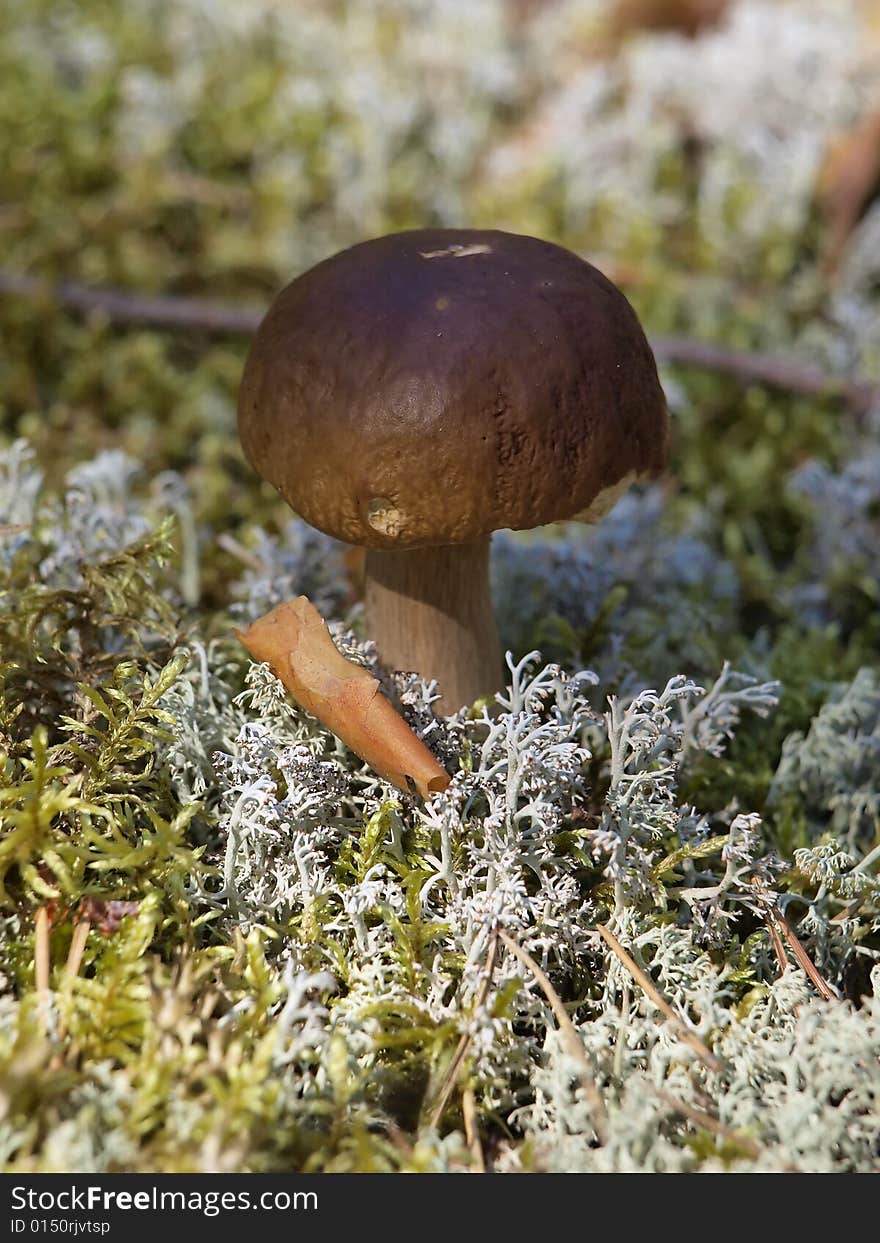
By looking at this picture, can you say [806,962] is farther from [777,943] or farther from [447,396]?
[447,396]

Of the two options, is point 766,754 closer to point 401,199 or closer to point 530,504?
point 530,504

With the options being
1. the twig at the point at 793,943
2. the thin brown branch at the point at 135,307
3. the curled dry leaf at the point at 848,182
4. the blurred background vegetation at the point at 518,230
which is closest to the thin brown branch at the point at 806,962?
the twig at the point at 793,943

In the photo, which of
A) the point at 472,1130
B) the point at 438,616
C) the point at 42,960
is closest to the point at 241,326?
the point at 438,616

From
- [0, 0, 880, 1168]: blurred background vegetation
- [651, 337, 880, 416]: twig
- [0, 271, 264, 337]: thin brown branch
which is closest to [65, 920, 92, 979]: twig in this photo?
[0, 0, 880, 1168]: blurred background vegetation

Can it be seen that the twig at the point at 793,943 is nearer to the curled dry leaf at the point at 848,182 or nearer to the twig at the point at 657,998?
the twig at the point at 657,998

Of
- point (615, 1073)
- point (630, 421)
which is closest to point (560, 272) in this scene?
point (630, 421)

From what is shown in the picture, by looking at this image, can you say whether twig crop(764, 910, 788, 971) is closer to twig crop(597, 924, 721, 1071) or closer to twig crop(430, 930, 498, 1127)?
twig crop(597, 924, 721, 1071)
